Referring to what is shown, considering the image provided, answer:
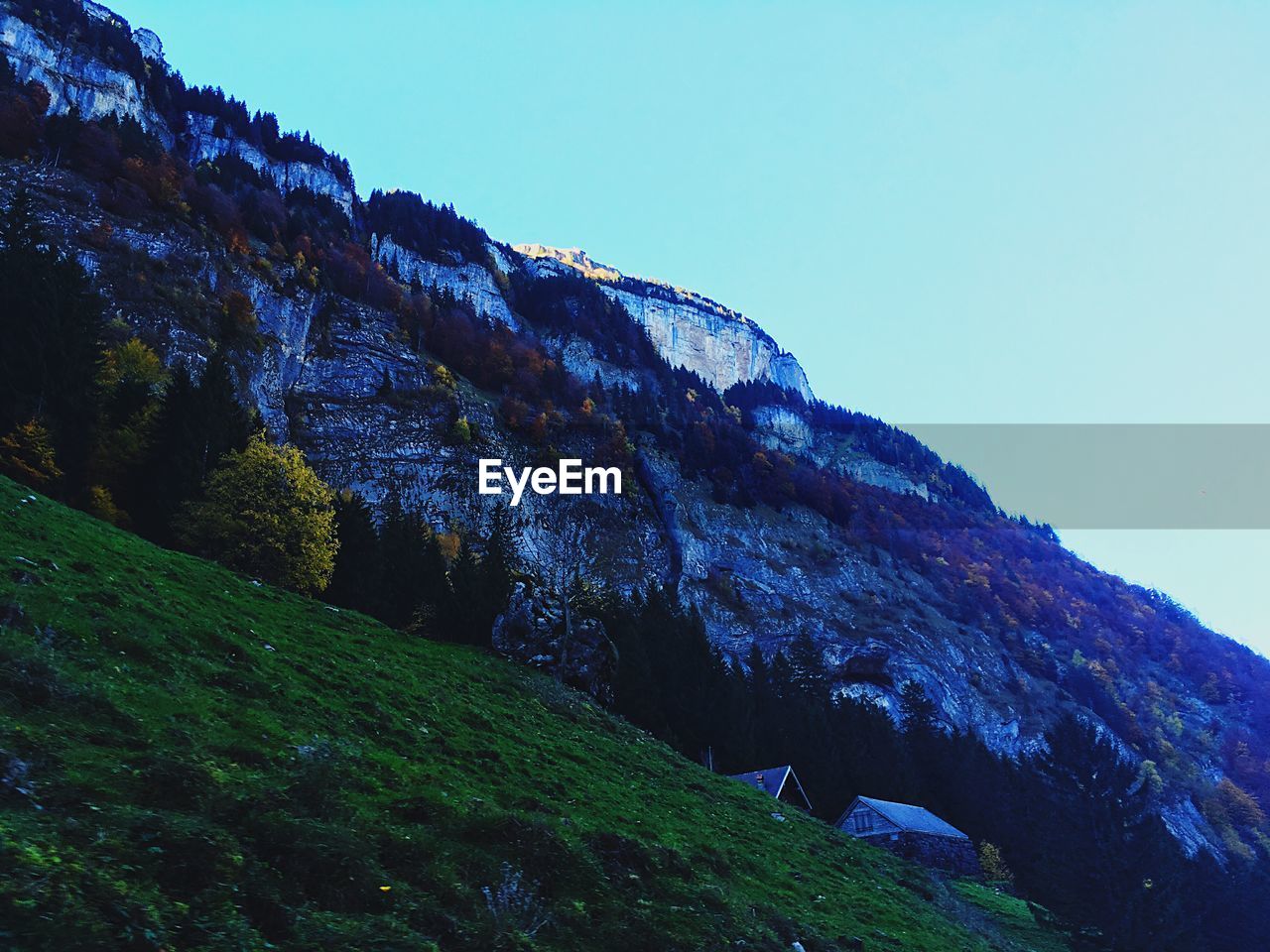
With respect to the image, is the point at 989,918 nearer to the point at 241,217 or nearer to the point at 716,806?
the point at 716,806

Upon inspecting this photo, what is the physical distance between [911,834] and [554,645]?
3487 centimetres

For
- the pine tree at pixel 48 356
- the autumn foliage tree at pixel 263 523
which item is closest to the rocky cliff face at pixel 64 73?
the pine tree at pixel 48 356

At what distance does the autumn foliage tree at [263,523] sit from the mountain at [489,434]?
37443mm

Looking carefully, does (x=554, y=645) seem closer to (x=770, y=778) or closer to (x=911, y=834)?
(x=770, y=778)

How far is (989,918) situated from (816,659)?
69382mm

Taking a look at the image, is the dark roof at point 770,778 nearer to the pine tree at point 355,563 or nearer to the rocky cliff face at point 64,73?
the pine tree at point 355,563

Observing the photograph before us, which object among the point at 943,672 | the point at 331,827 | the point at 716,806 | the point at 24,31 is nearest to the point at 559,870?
the point at 331,827

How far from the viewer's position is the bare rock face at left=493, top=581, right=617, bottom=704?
2078 inches

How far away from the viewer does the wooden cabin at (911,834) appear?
6494 cm

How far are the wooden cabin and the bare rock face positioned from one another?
25.2 metres

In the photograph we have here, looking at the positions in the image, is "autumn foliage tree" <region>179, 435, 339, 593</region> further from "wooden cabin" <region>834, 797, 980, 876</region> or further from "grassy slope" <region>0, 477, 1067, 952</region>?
"wooden cabin" <region>834, 797, 980, 876</region>

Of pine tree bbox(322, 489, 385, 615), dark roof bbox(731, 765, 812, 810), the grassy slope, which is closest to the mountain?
dark roof bbox(731, 765, 812, 810)

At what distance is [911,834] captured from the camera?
214ft

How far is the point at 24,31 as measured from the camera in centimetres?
13088
